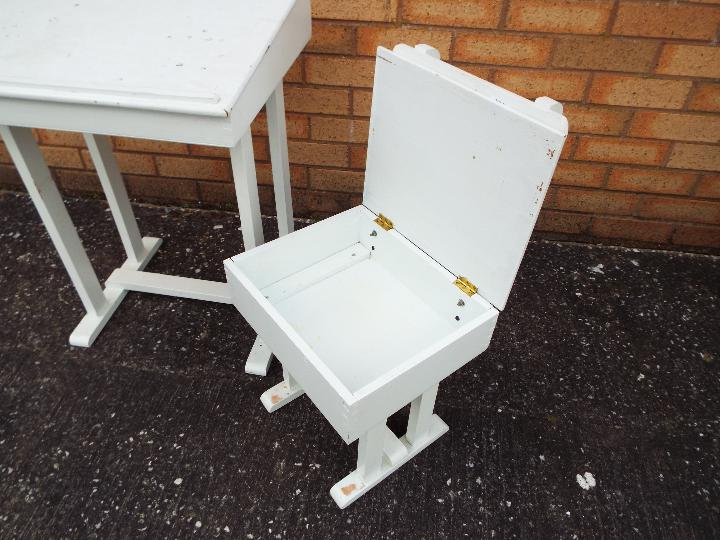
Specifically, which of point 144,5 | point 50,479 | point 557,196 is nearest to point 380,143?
point 144,5

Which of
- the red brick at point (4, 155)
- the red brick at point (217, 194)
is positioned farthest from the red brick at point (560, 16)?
the red brick at point (4, 155)

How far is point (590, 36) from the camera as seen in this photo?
1708 millimetres

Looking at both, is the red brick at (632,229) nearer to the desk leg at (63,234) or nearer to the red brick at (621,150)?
the red brick at (621,150)

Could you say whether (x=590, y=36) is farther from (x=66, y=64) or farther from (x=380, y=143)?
(x=66, y=64)

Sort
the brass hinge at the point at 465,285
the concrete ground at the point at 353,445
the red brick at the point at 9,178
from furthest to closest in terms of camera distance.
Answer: the red brick at the point at 9,178
the concrete ground at the point at 353,445
the brass hinge at the point at 465,285

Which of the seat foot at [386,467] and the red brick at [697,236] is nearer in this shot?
the seat foot at [386,467]

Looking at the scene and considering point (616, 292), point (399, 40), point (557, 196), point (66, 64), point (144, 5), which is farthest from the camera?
point (557, 196)

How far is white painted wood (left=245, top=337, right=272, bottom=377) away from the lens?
1658 millimetres

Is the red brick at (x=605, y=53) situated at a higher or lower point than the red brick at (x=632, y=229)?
higher

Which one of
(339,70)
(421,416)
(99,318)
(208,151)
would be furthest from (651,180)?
(99,318)

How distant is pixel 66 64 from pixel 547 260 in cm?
176

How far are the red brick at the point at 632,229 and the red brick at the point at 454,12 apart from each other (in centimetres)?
94

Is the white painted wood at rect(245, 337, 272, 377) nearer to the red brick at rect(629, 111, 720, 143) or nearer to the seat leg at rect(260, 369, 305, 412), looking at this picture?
the seat leg at rect(260, 369, 305, 412)

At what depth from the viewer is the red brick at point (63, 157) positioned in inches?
89.2
